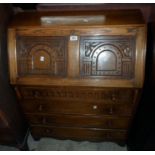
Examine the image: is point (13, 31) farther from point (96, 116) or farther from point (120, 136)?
point (120, 136)

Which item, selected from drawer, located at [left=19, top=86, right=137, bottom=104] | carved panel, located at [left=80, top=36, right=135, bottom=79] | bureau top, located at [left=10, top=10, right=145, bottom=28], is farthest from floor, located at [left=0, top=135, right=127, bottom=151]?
bureau top, located at [left=10, top=10, right=145, bottom=28]

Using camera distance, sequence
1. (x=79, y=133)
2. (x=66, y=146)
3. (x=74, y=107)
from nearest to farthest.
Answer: (x=74, y=107) → (x=79, y=133) → (x=66, y=146)

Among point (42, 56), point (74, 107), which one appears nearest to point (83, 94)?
point (74, 107)

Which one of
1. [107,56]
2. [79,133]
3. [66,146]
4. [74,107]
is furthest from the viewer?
[66,146]

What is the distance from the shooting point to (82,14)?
1.29 m

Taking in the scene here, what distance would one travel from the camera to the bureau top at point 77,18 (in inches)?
45.2

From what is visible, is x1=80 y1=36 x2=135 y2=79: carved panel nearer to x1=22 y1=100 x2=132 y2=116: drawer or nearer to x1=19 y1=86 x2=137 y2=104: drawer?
x1=19 y1=86 x2=137 y2=104: drawer

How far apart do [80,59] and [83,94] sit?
284 millimetres

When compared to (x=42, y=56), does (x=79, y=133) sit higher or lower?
lower

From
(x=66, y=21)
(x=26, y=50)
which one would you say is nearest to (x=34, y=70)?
(x=26, y=50)

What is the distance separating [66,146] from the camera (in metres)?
1.68

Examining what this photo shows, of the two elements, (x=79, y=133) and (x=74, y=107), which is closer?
(x=74, y=107)

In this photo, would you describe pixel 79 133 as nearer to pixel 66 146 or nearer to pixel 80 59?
pixel 66 146

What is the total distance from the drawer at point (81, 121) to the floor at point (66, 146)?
0.33m
